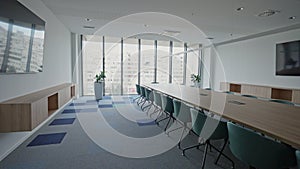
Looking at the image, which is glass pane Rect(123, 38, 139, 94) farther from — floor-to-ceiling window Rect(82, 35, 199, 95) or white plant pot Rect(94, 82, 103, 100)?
white plant pot Rect(94, 82, 103, 100)

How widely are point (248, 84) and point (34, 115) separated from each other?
7175 mm

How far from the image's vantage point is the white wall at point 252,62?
5910mm

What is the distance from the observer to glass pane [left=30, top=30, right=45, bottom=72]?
3289 mm

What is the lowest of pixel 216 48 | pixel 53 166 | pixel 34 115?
pixel 53 166

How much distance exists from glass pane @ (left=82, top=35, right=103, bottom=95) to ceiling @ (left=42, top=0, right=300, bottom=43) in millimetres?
2014

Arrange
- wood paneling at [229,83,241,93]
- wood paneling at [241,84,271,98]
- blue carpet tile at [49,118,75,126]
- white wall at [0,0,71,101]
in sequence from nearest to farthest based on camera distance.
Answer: white wall at [0,0,71,101] < blue carpet tile at [49,118,75,126] < wood paneling at [241,84,271,98] < wood paneling at [229,83,241,93]

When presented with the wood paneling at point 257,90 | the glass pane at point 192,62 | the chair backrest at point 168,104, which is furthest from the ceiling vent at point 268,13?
the glass pane at point 192,62

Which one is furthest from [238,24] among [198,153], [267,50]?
[198,153]

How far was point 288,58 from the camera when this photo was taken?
5.61m

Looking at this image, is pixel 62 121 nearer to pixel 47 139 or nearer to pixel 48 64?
pixel 47 139

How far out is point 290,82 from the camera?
5648 millimetres

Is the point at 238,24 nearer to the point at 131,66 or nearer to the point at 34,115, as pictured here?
the point at 131,66

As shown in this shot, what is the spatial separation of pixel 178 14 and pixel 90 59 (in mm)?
5191

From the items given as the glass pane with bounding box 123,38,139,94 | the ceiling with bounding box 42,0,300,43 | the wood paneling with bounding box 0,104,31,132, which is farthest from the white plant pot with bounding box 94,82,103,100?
the wood paneling with bounding box 0,104,31,132
